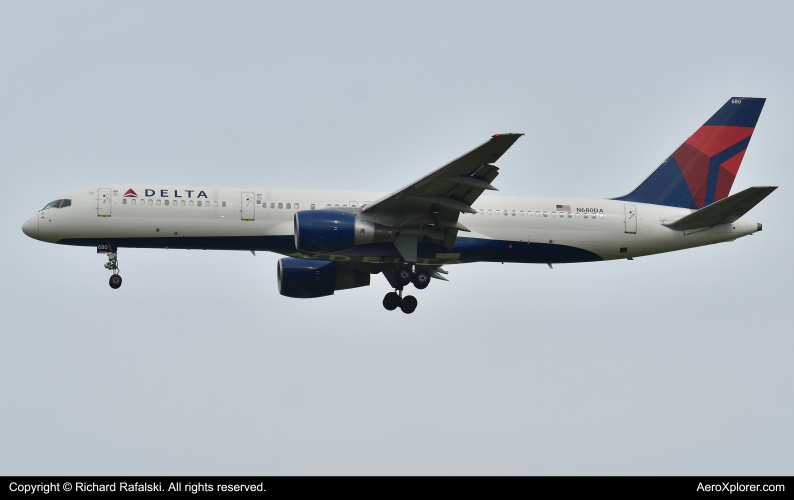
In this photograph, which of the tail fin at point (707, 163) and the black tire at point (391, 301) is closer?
the black tire at point (391, 301)

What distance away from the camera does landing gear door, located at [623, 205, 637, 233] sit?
125 ft

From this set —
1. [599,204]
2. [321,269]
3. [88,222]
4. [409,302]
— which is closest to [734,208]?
[599,204]

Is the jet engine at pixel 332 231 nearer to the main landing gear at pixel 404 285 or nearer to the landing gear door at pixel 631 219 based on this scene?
the main landing gear at pixel 404 285

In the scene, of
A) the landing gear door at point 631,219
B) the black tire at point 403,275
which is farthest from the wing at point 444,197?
the landing gear door at point 631,219

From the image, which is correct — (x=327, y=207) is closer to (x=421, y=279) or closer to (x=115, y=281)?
(x=421, y=279)

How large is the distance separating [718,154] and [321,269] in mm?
17806

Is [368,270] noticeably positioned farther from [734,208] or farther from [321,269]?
[734,208]

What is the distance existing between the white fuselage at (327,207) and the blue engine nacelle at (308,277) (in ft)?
9.22

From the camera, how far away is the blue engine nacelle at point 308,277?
40.1 m

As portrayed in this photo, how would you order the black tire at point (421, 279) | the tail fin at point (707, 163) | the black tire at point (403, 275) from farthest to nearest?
the tail fin at point (707, 163)
the black tire at point (421, 279)
the black tire at point (403, 275)

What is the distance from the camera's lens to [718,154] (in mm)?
41000

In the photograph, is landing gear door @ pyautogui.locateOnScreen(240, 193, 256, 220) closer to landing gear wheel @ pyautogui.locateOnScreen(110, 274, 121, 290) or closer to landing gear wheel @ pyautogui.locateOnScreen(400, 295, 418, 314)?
landing gear wheel @ pyautogui.locateOnScreen(110, 274, 121, 290)

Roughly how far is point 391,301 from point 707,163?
14.9 metres

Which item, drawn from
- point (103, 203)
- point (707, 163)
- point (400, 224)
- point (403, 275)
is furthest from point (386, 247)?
point (707, 163)
